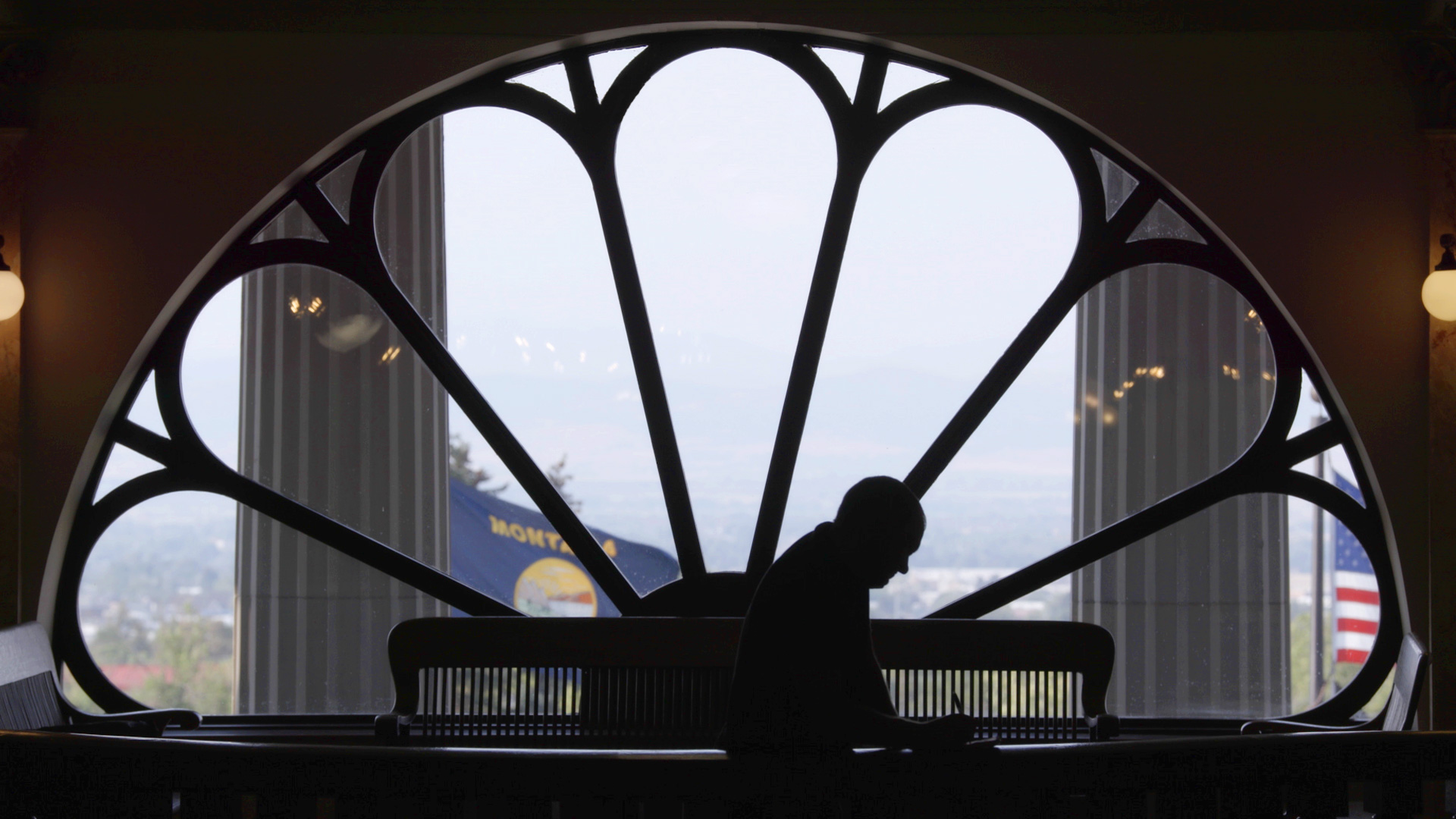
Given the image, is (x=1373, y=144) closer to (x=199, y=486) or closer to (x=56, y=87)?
(x=199, y=486)

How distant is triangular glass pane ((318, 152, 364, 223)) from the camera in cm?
379

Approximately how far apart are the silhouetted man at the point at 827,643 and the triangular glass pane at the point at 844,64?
7.48 feet

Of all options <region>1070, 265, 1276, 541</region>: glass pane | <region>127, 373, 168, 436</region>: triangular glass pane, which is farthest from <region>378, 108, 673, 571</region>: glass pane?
<region>1070, 265, 1276, 541</region>: glass pane

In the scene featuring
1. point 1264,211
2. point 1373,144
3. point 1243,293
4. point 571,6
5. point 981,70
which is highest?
point 571,6

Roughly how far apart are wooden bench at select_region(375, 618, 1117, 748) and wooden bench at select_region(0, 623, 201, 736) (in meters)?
0.76

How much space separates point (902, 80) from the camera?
3605 mm

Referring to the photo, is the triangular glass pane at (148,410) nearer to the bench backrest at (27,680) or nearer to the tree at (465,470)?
the bench backrest at (27,680)

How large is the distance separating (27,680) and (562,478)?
190 centimetres

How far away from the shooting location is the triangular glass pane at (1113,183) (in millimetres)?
3674

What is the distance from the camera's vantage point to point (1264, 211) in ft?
11.1

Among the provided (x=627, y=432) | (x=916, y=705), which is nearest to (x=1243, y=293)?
(x=916, y=705)

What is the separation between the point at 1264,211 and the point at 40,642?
452 centimetres

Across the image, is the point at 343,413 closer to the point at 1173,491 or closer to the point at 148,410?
the point at 148,410

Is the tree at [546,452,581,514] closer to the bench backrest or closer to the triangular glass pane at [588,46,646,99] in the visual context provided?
the triangular glass pane at [588,46,646,99]
